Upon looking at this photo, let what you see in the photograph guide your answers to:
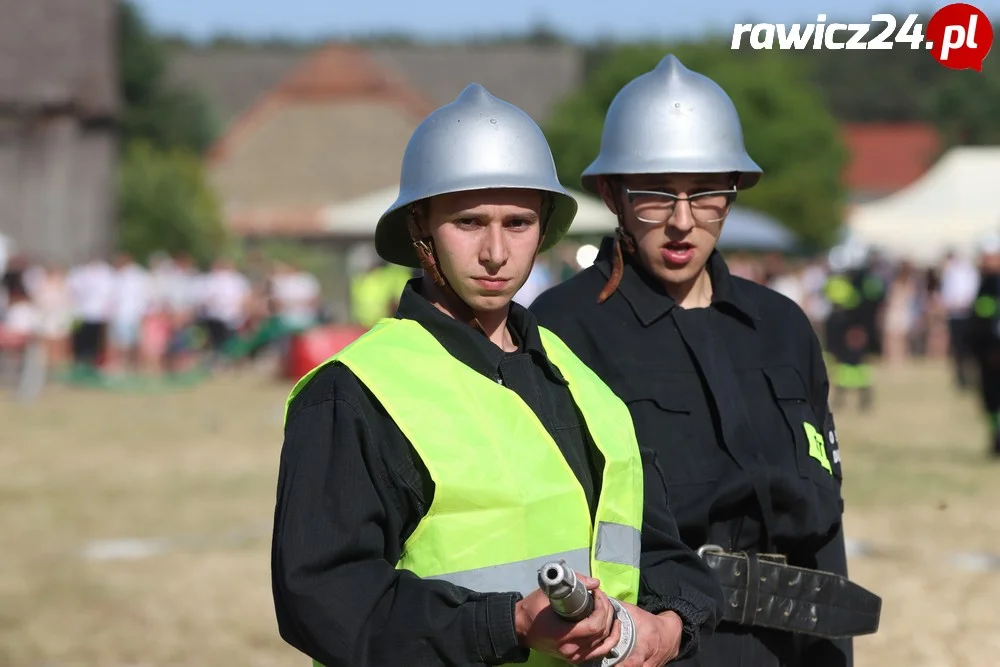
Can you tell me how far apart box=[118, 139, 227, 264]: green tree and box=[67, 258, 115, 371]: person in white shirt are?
21.3 meters

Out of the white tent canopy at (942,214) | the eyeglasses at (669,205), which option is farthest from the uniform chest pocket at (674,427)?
the white tent canopy at (942,214)

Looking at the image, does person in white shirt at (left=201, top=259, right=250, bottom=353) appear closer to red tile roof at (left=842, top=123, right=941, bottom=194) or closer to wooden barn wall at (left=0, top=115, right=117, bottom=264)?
wooden barn wall at (left=0, top=115, right=117, bottom=264)

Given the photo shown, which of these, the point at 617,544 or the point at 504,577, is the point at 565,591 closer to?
the point at 504,577

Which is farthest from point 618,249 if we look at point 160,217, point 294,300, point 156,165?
point 156,165

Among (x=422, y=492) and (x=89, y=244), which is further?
(x=89, y=244)

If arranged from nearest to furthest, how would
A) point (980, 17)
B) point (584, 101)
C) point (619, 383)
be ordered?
point (619, 383) → point (980, 17) → point (584, 101)

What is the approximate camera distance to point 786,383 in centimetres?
407

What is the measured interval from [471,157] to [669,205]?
3.85 feet

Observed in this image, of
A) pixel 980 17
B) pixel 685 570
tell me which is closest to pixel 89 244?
pixel 980 17

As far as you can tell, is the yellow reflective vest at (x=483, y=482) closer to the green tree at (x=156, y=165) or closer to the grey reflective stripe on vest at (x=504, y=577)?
the grey reflective stripe on vest at (x=504, y=577)

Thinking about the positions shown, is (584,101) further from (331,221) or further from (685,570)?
(685,570)

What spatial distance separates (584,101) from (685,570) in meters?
66.0

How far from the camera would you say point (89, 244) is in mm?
37031

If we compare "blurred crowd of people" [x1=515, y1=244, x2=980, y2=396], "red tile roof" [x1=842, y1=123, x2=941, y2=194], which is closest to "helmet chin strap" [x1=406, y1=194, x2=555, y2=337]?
"blurred crowd of people" [x1=515, y1=244, x2=980, y2=396]
